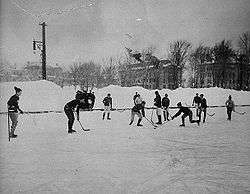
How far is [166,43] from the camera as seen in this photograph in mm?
3730

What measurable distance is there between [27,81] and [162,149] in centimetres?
208

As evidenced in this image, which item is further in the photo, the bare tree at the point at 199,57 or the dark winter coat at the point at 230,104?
the dark winter coat at the point at 230,104

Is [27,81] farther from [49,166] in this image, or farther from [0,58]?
[49,166]

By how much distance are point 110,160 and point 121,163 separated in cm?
17

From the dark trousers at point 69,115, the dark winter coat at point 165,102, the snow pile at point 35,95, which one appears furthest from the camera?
the dark winter coat at point 165,102

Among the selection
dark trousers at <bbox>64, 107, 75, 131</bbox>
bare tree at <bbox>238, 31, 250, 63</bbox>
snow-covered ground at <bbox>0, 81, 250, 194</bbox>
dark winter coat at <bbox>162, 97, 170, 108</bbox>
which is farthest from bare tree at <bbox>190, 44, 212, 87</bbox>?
dark winter coat at <bbox>162, 97, 170, 108</bbox>

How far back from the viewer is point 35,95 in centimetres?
383


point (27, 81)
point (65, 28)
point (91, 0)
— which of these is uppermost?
point (91, 0)

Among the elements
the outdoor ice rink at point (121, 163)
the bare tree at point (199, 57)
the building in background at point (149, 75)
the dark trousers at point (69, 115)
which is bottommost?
the outdoor ice rink at point (121, 163)

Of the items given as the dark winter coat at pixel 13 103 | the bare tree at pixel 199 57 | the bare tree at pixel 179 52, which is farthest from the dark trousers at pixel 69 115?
the bare tree at pixel 199 57

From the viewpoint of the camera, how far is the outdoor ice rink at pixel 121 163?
2.71 meters

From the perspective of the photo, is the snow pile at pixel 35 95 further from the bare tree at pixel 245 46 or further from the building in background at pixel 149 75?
the bare tree at pixel 245 46

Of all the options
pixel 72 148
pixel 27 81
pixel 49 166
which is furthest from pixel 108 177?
pixel 27 81

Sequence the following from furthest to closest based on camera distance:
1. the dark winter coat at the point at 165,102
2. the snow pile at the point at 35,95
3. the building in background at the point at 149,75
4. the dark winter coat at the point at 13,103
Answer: the dark winter coat at the point at 165,102, the building in background at the point at 149,75, the dark winter coat at the point at 13,103, the snow pile at the point at 35,95
